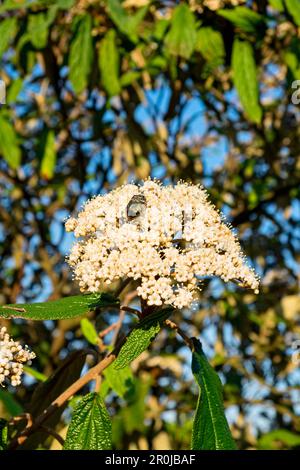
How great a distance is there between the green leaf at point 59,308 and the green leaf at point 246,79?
1.15 metres

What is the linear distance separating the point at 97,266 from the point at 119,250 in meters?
0.05

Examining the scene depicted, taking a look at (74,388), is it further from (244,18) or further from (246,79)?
(244,18)

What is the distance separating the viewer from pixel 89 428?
4.20 feet

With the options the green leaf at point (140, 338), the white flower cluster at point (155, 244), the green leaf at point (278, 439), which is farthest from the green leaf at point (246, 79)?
the green leaf at point (278, 439)

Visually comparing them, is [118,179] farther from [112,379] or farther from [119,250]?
[119,250]

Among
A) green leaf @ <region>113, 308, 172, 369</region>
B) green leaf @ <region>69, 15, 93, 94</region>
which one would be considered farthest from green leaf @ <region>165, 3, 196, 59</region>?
green leaf @ <region>113, 308, 172, 369</region>

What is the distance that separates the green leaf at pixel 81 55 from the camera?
235 centimetres

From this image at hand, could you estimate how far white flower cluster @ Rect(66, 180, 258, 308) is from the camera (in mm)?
1233

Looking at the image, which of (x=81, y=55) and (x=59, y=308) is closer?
(x=59, y=308)

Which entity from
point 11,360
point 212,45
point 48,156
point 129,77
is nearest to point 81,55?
point 212,45

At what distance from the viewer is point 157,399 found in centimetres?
354

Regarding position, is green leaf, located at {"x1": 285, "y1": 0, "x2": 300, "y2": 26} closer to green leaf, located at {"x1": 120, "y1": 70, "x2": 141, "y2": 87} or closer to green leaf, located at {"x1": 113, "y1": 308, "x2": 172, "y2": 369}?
green leaf, located at {"x1": 120, "y1": 70, "x2": 141, "y2": 87}

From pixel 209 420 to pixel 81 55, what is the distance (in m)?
1.58

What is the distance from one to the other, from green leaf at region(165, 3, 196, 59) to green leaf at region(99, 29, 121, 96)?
0.38 meters
